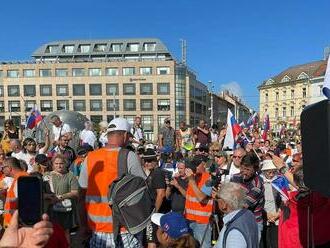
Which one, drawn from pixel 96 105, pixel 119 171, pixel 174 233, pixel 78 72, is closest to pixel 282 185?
pixel 119 171

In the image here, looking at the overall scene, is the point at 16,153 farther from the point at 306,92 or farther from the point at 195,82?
the point at 306,92

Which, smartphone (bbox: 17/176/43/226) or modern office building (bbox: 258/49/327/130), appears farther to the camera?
modern office building (bbox: 258/49/327/130)

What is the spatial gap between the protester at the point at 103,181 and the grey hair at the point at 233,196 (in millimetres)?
786

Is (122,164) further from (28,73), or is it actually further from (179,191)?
(28,73)

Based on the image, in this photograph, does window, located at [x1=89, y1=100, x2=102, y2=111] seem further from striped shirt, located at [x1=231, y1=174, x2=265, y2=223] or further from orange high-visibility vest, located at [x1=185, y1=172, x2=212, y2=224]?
striped shirt, located at [x1=231, y1=174, x2=265, y2=223]

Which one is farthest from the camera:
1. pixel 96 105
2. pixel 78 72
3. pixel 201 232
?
pixel 78 72

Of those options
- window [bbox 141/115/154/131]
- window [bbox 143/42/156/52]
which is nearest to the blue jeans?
window [bbox 141/115/154/131]

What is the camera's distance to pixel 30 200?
2117 mm

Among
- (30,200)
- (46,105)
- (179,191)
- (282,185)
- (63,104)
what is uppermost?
(63,104)

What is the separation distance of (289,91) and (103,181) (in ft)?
396

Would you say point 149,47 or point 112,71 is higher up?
point 149,47

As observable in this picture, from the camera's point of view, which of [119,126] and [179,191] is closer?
[119,126]

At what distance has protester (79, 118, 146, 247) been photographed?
14.5ft

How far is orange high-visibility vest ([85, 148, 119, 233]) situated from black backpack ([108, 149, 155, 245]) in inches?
5.4
